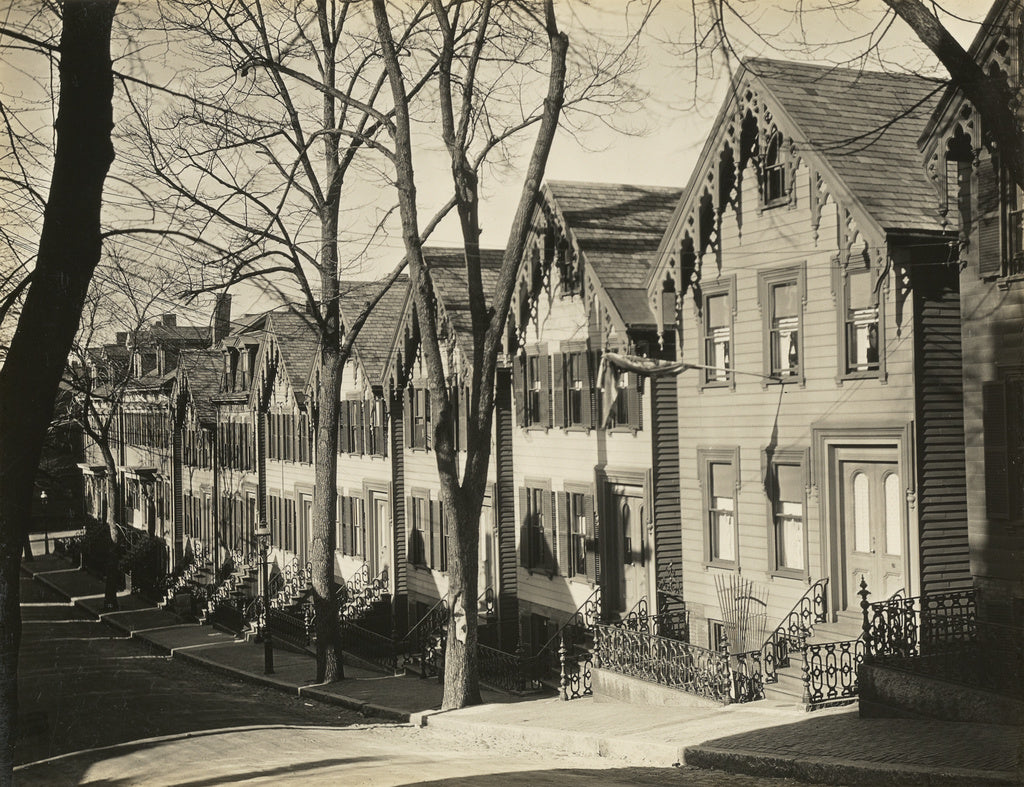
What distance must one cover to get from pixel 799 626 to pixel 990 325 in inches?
240

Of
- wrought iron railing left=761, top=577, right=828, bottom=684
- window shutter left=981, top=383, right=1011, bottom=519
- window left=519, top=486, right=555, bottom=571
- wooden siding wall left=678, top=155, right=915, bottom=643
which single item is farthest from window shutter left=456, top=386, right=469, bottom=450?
window shutter left=981, top=383, right=1011, bottom=519

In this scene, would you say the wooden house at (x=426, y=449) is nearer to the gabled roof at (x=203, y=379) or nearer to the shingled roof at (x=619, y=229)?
the shingled roof at (x=619, y=229)

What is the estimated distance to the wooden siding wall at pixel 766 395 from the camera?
1884 centimetres

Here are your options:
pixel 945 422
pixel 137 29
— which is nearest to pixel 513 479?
pixel 945 422

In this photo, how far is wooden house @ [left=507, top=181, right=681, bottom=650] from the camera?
2398 centimetres

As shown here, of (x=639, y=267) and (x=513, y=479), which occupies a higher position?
(x=639, y=267)

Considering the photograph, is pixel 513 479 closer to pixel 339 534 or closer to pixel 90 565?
pixel 339 534

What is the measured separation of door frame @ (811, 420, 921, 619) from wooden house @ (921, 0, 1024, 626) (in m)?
1.23

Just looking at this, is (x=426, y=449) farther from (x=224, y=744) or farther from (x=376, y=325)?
(x=224, y=744)

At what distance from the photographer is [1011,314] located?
53.5 ft

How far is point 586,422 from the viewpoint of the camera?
1027 inches

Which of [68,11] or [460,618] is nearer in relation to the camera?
[68,11]

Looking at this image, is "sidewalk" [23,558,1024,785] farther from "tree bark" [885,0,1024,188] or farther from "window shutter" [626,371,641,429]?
"tree bark" [885,0,1024,188]

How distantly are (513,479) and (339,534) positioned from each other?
13508mm
